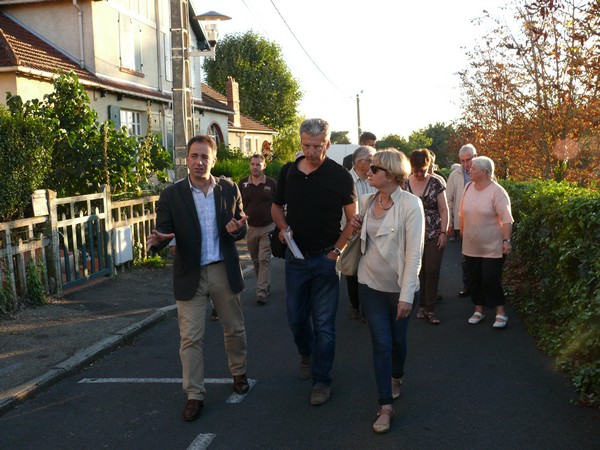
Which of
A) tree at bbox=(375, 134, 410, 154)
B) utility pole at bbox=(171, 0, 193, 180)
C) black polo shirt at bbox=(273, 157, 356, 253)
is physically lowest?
black polo shirt at bbox=(273, 157, 356, 253)

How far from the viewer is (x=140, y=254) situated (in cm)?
1186

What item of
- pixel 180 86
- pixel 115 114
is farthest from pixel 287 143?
pixel 180 86

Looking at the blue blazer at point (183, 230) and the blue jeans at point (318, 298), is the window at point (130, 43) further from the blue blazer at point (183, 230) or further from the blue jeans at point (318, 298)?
the blue jeans at point (318, 298)

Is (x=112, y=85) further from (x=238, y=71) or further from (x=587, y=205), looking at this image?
(x=238, y=71)

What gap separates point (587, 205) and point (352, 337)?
2.66 meters

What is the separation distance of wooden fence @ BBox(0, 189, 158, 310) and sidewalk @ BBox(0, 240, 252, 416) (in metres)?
0.26

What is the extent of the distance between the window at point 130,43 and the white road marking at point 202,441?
1765cm

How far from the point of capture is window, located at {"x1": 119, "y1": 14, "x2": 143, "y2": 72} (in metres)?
20.4

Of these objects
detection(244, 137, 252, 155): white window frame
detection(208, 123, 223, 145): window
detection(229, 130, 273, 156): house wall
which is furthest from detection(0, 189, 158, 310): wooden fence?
detection(244, 137, 252, 155): white window frame

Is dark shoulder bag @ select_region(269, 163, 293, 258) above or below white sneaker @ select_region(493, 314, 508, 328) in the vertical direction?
above

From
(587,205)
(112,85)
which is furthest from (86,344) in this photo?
(112,85)

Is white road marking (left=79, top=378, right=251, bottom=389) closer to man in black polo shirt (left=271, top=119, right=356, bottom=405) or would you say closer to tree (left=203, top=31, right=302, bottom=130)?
man in black polo shirt (left=271, top=119, right=356, bottom=405)

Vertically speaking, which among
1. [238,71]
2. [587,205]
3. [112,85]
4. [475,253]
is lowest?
[475,253]

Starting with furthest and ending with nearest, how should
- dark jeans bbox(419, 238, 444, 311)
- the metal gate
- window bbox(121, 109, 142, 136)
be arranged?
window bbox(121, 109, 142, 136)
the metal gate
dark jeans bbox(419, 238, 444, 311)
